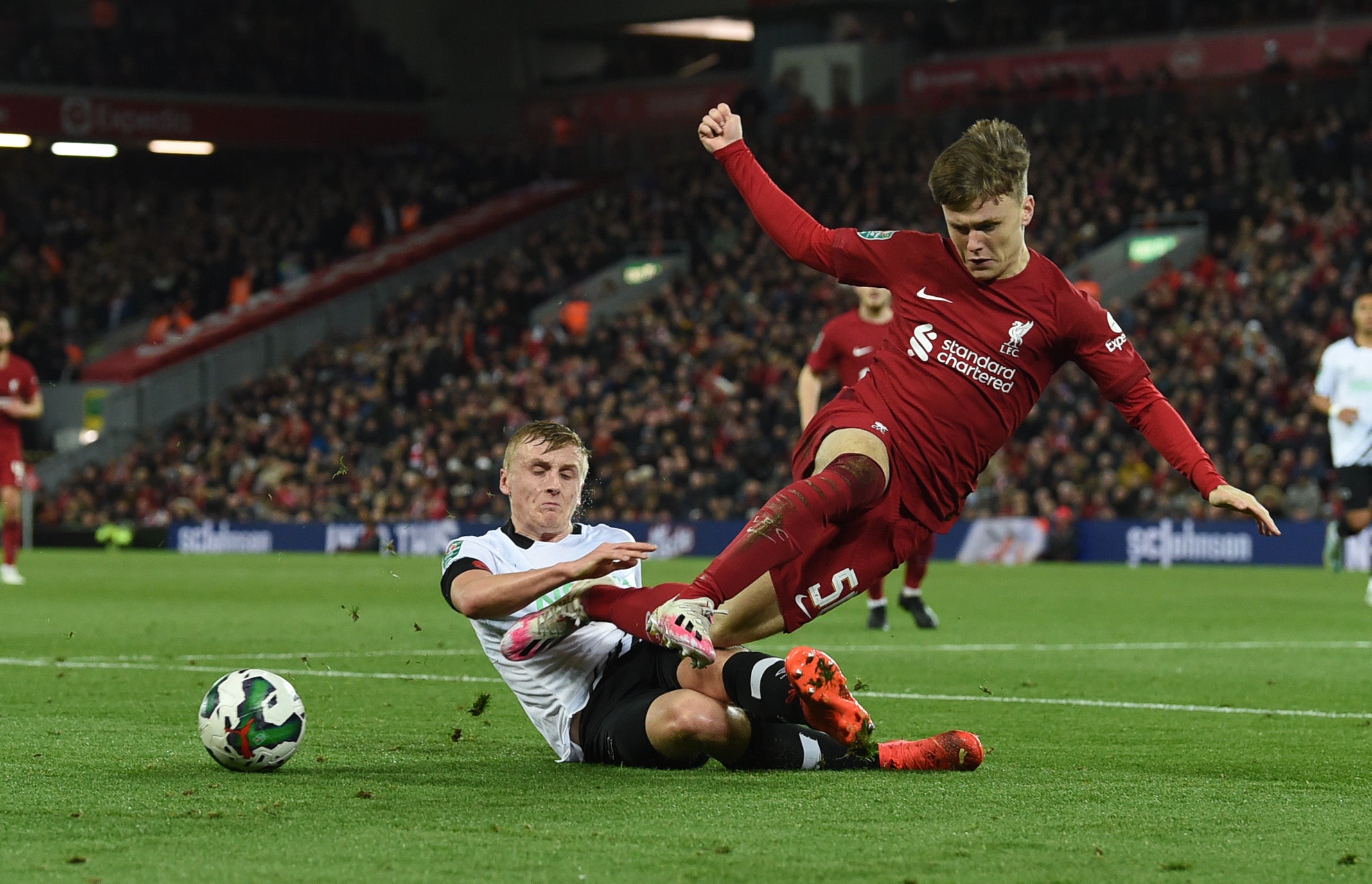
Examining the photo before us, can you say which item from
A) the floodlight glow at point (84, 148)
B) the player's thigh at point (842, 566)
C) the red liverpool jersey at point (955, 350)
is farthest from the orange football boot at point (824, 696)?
the floodlight glow at point (84, 148)

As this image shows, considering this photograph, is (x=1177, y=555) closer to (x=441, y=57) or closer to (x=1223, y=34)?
(x=1223, y=34)

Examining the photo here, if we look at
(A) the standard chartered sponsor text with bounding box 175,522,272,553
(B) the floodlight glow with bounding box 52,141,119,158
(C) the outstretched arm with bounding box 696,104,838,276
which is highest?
(B) the floodlight glow with bounding box 52,141,119,158

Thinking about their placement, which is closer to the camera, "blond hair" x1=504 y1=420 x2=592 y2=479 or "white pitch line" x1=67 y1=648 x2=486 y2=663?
"blond hair" x1=504 y1=420 x2=592 y2=479

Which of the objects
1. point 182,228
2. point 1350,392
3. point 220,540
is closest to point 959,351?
point 1350,392

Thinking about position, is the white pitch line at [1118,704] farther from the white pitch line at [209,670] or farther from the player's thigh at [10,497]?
the player's thigh at [10,497]

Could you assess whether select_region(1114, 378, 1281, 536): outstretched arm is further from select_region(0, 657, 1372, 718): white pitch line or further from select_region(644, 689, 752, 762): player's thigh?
select_region(0, 657, 1372, 718): white pitch line

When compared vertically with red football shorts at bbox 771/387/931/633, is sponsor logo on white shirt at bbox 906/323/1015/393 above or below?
above

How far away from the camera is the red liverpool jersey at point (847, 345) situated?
460 inches

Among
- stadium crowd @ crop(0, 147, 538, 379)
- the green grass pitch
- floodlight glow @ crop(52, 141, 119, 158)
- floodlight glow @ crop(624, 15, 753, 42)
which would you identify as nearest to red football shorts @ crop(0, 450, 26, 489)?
the green grass pitch

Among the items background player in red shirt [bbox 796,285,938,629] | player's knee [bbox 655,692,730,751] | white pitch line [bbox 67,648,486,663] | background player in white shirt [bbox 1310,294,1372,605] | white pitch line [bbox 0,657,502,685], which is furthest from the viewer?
background player in white shirt [bbox 1310,294,1372,605]

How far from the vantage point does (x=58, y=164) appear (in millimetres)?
41531

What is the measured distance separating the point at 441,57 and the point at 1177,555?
977 inches

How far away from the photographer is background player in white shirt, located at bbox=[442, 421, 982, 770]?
535cm

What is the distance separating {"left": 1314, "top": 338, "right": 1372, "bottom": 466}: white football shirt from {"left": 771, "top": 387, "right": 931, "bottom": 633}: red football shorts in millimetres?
8899
